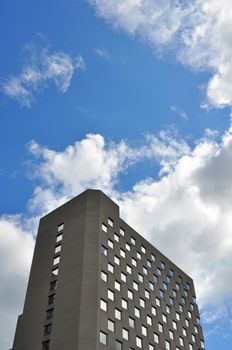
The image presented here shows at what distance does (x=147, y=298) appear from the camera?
68.5 m

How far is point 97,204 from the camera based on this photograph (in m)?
69.3

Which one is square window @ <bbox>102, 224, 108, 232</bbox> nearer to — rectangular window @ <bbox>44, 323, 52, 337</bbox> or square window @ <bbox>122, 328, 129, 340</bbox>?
square window @ <bbox>122, 328, 129, 340</bbox>

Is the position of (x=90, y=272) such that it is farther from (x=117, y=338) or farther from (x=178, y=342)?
(x=178, y=342)

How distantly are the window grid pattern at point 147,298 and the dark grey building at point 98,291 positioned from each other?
14 centimetres

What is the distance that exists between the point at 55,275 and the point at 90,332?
12.3 meters

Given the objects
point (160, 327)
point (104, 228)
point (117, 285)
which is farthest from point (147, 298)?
point (104, 228)

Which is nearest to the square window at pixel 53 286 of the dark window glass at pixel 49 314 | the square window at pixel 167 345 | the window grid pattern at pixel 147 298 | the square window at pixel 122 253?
the dark window glass at pixel 49 314

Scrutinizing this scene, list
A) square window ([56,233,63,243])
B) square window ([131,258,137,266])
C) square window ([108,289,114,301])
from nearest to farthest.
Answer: square window ([108,289,114,301]), square window ([56,233,63,243]), square window ([131,258,137,266])

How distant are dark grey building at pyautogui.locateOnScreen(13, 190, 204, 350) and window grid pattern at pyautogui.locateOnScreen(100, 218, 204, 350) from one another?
0.14m

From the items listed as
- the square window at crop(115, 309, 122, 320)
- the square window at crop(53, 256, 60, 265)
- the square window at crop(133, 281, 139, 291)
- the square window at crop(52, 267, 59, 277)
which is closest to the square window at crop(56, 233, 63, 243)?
the square window at crop(53, 256, 60, 265)

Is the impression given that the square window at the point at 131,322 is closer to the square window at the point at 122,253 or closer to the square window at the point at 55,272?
the square window at the point at 122,253

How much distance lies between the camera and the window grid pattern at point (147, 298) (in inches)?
2359

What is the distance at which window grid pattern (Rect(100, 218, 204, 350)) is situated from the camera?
197ft

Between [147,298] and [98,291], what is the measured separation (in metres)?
14.0
